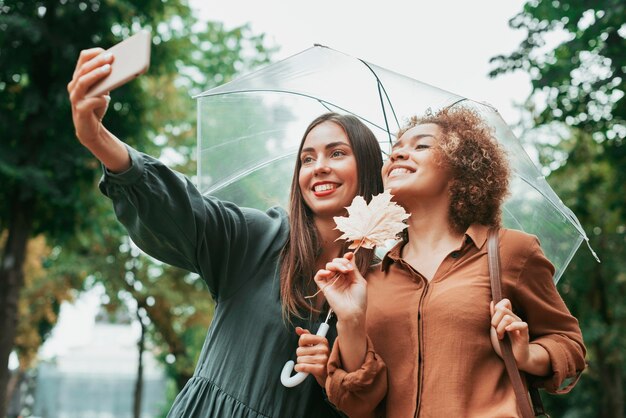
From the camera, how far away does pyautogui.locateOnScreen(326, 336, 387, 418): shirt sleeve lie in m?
2.91

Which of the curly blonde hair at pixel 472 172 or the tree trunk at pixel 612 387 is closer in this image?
the curly blonde hair at pixel 472 172

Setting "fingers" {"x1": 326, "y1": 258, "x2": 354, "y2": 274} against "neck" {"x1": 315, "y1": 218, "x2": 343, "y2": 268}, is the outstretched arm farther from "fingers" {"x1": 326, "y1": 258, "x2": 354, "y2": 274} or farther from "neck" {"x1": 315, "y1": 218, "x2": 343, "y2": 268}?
"neck" {"x1": 315, "y1": 218, "x2": 343, "y2": 268}

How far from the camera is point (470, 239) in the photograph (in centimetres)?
316

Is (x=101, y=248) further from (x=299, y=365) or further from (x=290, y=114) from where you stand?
(x=299, y=365)

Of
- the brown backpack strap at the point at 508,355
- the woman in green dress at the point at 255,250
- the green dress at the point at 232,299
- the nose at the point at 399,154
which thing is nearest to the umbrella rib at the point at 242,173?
the woman in green dress at the point at 255,250

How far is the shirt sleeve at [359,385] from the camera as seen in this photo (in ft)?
9.53

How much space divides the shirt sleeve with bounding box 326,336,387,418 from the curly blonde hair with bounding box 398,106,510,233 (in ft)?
2.35

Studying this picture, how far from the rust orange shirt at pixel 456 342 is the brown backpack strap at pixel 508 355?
39 millimetres

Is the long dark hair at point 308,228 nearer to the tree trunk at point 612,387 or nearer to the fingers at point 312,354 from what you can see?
the fingers at point 312,354

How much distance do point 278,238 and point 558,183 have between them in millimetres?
13798

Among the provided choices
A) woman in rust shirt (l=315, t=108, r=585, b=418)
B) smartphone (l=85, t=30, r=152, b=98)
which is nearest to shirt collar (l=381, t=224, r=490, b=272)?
woman in rust shirt (l=315, t=108, r=585, b=418)

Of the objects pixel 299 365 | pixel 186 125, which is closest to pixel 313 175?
pixel 299 365

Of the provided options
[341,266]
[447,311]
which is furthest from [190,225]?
[447,311]

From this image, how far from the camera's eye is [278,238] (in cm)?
375
